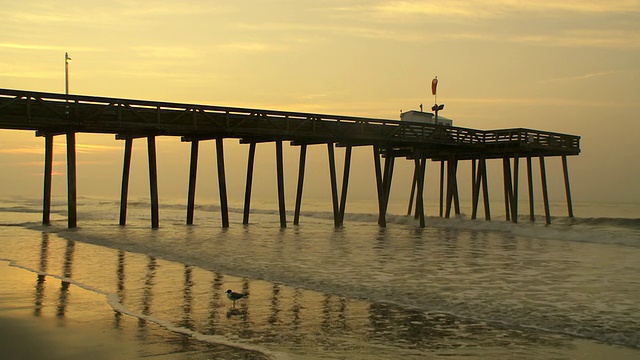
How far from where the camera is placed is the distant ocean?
8500 millimetres

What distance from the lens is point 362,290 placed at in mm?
12523

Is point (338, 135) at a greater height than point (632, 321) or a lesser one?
greater

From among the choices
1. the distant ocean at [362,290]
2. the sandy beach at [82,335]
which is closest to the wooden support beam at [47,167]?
the distant ocean at [362,290]

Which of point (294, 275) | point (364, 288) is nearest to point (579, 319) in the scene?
point (364, 288)

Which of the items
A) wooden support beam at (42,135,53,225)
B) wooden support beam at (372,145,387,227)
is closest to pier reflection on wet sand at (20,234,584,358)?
wooden support beam at (42,135,53,225)

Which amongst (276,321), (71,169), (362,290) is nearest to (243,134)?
(71,169)

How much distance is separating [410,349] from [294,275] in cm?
662

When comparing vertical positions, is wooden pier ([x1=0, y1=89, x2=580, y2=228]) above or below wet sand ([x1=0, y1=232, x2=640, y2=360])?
above

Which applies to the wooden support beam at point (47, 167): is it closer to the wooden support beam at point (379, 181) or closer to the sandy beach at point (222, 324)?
the sandy beach at point (222, 324)

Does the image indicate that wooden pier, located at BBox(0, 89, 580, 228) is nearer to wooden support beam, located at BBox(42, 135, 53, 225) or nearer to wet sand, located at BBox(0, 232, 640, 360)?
wooden support beam, located at BBox(42, 135, 53, 225)

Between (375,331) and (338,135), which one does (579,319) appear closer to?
(375,331)

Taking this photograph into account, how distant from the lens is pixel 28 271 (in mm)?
14258

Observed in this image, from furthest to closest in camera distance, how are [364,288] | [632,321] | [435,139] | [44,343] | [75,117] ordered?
1. [435,139]
2. [75,117]
3. [364,288]
4. [632,321]
5. [44,343]

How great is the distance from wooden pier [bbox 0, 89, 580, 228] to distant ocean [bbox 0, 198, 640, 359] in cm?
428
